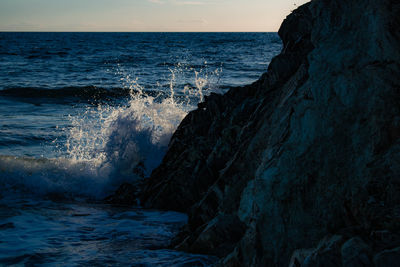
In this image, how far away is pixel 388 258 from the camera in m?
1.80

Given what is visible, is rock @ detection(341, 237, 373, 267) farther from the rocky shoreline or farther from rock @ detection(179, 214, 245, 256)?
rock @ detection(179, 214, 245, 256)

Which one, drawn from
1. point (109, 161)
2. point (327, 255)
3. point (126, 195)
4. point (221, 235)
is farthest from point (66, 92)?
point (327, 255)

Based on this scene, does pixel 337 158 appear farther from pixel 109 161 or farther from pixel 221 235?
pixel 109 161

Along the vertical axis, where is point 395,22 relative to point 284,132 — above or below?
above

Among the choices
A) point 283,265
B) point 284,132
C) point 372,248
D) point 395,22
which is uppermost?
point 395,22

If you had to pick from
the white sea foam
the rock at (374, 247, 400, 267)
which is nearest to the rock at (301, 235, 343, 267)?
the rock at (374, 247, 400, 267)

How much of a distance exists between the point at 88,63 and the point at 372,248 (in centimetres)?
2765

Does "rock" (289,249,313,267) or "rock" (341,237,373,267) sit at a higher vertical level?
"rock" (341,237,373,267)

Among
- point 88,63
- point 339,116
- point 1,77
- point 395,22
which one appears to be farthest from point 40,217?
point 88,63

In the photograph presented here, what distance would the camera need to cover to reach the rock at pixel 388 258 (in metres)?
1.78

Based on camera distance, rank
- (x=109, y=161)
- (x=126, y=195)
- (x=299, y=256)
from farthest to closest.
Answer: (x=109, y=161) < (x=126, y=195) < (x=299, y=256)

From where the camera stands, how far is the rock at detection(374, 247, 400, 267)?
5.84 ft

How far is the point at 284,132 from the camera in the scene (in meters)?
2.64

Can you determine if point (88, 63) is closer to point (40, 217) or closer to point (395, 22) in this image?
point (40, 217)
